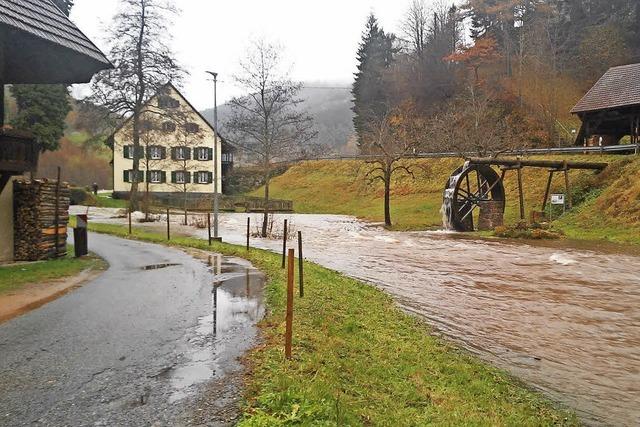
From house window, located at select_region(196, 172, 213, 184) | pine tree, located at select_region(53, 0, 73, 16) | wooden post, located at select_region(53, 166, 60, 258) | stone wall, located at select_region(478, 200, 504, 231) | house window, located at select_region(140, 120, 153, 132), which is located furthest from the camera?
house window, located at select_region(196, 172, 213, 184)

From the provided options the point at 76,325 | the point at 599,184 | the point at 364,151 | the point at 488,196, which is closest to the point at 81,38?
the point at 76,325

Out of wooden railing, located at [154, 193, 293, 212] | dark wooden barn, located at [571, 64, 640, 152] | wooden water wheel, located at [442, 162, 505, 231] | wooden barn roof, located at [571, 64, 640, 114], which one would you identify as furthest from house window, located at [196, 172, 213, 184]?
wooden barn roof, located at [571, 64, 640, 114]

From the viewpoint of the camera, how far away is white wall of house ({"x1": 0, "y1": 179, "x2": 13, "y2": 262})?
13469 mm

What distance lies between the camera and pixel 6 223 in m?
13.6

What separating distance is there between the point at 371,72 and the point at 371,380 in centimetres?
7167

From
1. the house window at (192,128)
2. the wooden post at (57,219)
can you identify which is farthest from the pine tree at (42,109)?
the wooden post at (57,219)

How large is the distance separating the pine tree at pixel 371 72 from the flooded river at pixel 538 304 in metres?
49.8

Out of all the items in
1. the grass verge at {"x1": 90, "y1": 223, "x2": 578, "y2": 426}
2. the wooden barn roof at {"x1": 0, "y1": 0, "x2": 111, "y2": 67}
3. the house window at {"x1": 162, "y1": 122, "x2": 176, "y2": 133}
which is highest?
the house window at {"x1": 162, "y1": 122, "x2": 176, "y2": 133}

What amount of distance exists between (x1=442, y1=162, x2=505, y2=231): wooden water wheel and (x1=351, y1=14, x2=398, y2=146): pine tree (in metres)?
36.5

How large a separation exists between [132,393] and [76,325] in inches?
128

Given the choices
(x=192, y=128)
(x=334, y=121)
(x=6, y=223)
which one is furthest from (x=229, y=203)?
(x=334, y=121)

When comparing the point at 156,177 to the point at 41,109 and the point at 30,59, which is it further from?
the point at 30,59

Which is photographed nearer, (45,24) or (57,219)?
(45,24)

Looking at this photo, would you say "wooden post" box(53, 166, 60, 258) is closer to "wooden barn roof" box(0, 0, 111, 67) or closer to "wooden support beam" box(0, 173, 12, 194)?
"wooden support beam" box(0, 173, 12, 194)
